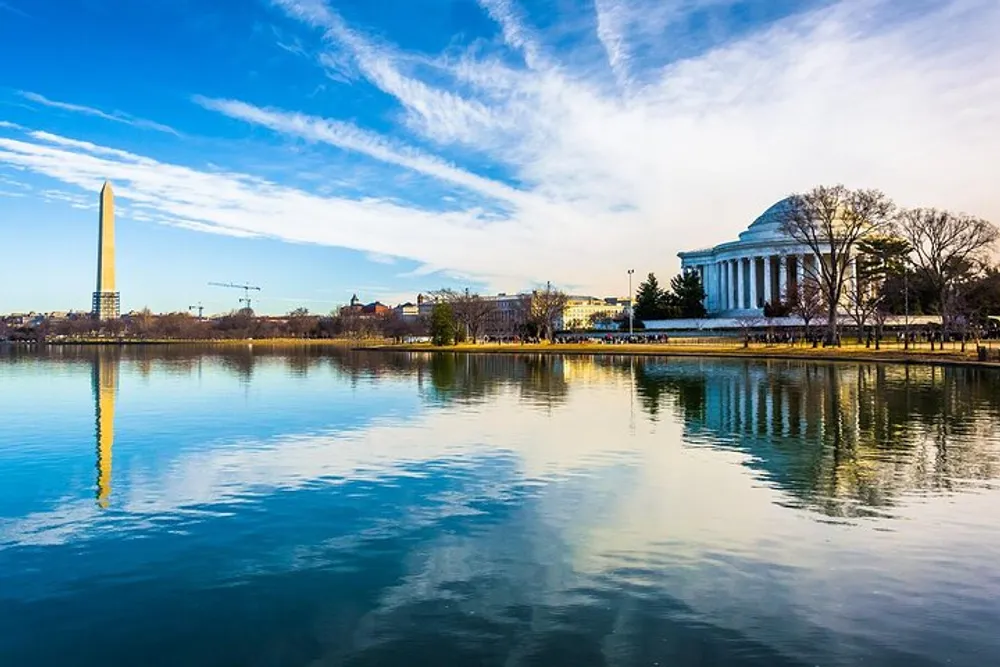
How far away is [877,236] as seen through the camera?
82750mm

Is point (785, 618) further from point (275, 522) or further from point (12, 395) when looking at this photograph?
point (12, 395)

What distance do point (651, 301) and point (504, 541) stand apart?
316 feet

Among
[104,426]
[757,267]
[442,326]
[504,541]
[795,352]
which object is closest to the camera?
→ [504,541]

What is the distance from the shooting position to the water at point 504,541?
7.39 meters

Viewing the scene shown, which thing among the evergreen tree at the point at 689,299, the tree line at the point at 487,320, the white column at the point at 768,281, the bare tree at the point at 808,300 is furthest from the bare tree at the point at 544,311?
the bare tree at the point at 808,300

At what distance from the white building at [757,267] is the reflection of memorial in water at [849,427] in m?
57.7

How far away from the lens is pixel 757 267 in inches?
3986

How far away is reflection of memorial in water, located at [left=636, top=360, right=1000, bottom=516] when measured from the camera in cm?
1403

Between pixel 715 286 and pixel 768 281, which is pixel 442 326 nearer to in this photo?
pixel 715 286

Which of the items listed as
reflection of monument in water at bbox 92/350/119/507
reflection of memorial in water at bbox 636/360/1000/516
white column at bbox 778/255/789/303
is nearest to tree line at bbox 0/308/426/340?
white column at bbox 778/255/789/303

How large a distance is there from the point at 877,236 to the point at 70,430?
80.6m

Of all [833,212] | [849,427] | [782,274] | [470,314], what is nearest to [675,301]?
[782,274]

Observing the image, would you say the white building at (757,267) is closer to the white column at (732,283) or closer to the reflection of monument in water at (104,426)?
the white column at (732,283)

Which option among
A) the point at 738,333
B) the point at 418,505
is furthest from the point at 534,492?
the point at 738,333
